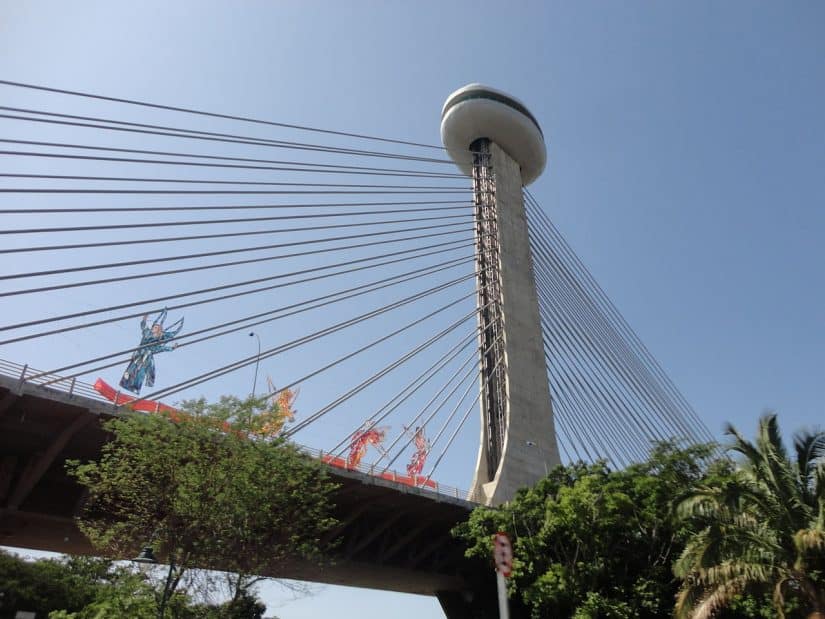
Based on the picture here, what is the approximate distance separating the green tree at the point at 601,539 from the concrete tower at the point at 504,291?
7823mm

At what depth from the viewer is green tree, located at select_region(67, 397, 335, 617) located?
1429cm

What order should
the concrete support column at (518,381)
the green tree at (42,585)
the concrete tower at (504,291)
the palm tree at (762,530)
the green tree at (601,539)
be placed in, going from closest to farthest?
the palm tree at (762,530), the green tree at (601,539), the green tree at (42,585), the concrete support column at (518,381), the concrete tower at (504,291)

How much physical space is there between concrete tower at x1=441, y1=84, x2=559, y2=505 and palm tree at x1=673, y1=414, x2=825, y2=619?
13.7 metres

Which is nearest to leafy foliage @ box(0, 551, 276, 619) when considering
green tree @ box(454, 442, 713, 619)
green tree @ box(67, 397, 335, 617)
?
green tree @ box(67, 397, 335, 617)

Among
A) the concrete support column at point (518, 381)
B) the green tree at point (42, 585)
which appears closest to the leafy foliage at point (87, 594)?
the green tree at point (42, 585)

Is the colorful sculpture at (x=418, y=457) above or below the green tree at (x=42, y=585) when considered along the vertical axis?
above

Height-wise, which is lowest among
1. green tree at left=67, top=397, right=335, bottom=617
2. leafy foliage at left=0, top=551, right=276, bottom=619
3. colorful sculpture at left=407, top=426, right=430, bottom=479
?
leafy foliage at left=0, top=551, right=276, bottom=619

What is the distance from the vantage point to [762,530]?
1391cm

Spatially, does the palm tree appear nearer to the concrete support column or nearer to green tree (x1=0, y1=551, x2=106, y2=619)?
the concrete support column

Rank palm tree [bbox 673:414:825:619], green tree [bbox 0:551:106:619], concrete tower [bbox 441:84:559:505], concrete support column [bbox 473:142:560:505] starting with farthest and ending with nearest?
concrete tower [bbox 441:84:559:505] → concrete support column [bbox 473:142:560:505] → green tree [bbox 0:551:106:619] → palm tree [bbox 673:414:825:619]

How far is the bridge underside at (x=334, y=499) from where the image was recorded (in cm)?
1783

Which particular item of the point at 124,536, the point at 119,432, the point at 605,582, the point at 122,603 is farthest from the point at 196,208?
the point at 605,582

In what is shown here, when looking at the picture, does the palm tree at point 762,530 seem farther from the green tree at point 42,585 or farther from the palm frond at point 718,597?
the green tree at point 42,585

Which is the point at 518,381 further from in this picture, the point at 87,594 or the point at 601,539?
the point at 87,594
